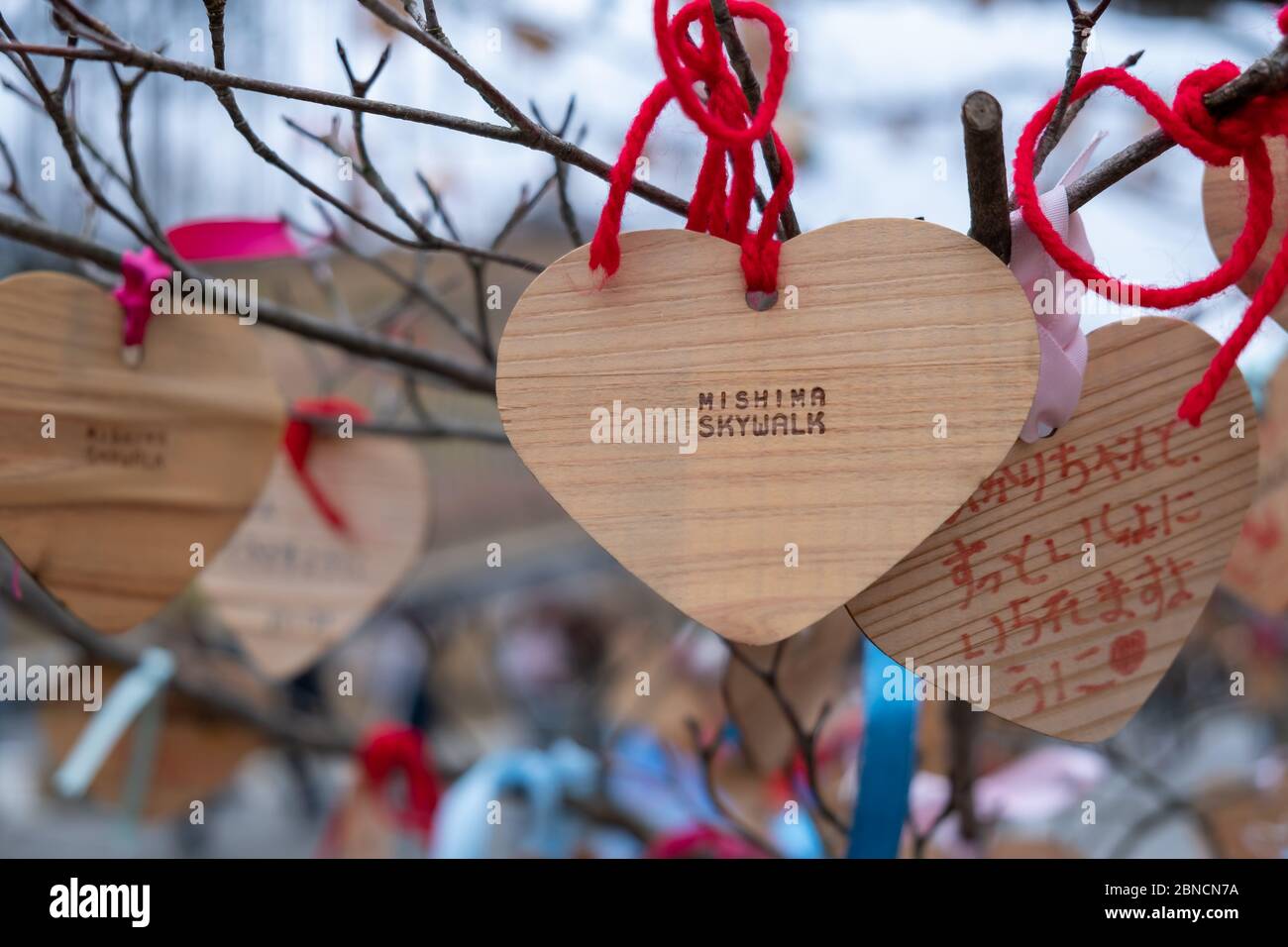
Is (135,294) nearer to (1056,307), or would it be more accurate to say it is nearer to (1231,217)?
(1056,307)

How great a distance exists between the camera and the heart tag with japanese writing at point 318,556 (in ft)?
4.55

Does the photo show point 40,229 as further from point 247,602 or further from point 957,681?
point 957,681

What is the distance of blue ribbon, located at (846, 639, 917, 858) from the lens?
3.25 ft

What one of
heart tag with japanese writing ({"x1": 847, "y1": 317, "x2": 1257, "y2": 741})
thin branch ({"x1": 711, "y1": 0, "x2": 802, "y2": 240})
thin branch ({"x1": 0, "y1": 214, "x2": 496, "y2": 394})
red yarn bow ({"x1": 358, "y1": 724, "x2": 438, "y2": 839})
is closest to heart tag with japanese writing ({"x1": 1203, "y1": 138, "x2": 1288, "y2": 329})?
heart tag with japanese writing ({"x1": 847, "y1": 317, "x2": 1257, "y2": 741})

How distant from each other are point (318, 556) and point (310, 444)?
14cm

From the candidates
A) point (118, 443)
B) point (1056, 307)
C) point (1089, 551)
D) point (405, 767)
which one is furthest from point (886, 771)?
point (405, 767)

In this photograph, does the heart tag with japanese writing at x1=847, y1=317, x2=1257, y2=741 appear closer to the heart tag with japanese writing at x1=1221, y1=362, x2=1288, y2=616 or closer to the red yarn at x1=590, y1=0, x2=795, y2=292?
the red yarn at x1=590, y1=0, x2=795, y2=292

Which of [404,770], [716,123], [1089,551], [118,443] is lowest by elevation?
[404,770]

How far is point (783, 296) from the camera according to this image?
2.14 ft

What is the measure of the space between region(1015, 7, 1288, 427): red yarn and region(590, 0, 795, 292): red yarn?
15cm

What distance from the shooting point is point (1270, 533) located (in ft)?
3.82


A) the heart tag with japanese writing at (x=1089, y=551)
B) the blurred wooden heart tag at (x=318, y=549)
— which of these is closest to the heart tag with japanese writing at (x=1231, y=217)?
the heart tag with japanese writing at (x=1089, y=551)
